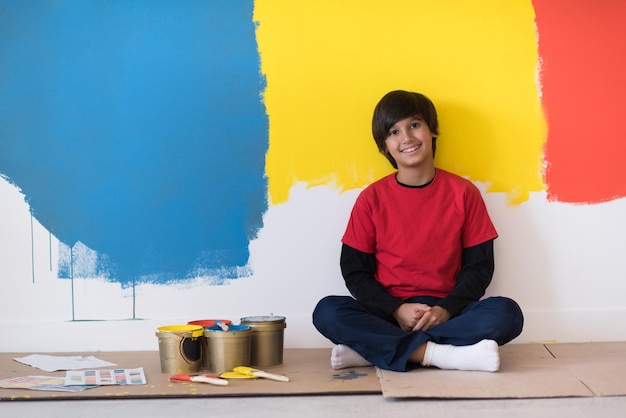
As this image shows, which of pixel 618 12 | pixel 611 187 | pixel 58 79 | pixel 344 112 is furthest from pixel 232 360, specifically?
pixel 618 12

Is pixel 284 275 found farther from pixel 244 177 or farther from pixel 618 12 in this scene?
pixel 618 12

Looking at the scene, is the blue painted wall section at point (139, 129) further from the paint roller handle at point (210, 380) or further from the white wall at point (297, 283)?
the paint roller handle at point (210, 380)

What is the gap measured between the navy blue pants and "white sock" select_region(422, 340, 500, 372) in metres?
0.04

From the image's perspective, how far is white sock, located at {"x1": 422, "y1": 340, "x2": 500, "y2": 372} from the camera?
1.88 m

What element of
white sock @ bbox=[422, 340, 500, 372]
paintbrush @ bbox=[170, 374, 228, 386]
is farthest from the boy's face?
paintbrush @ bbox=[170, 374, 228, 386]

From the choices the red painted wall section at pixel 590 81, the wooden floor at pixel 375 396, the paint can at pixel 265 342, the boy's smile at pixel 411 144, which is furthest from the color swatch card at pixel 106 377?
the red painted wall section at pixel 590 81

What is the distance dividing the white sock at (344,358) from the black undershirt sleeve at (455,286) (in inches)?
7.3

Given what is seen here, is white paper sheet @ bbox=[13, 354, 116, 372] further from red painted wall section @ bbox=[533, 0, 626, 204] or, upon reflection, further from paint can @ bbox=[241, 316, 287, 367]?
red painted wall section @ bbox=[533, 0, 626, 204]

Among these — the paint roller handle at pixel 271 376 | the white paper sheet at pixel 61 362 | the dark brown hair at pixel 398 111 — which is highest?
the dark brown hair at pixel 398 111

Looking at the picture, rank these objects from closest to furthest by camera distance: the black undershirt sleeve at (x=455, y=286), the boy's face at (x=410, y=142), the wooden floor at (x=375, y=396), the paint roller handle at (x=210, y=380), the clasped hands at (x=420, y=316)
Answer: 1. the wooden floor at (x=375, y=396)
2. the paint roller handle at (x=210, y=380)
3. the clasped hands at (x=420, y=316)
4. the black undershirt sleeve at (x=455, y=286)
5. the boy's face at (x=410, y=142)

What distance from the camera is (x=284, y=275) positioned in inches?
96.2

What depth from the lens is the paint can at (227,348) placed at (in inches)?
78.3

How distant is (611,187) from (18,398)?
182 cm

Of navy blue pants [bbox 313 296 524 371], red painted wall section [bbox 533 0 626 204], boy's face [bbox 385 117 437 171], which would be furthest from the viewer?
red painted wall section [bbox 533 0 626 204]
